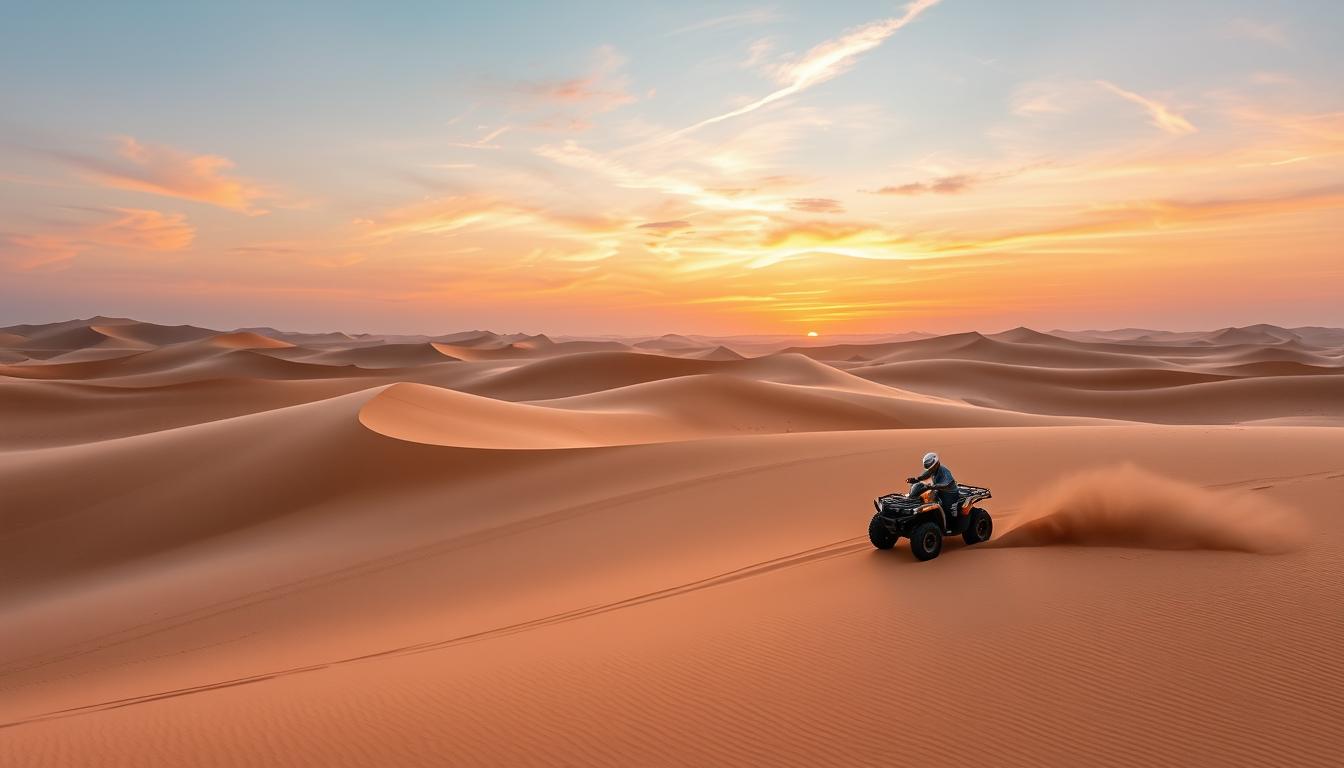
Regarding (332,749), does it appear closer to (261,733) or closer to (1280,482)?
(261,733)

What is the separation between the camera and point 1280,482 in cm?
992

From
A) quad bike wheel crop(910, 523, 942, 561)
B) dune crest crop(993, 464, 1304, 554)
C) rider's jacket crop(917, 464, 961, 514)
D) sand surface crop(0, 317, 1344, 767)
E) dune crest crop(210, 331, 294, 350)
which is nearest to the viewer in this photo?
sand surface crop(0, 317, 1344, 767)

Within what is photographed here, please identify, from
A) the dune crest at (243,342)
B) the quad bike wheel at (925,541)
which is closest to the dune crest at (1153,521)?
the quad bike wheel at (925,541)

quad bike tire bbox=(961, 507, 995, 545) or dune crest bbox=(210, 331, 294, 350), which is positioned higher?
dune crest bbox=(210, 331, 294, 350)

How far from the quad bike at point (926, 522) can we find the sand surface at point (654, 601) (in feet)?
0.68

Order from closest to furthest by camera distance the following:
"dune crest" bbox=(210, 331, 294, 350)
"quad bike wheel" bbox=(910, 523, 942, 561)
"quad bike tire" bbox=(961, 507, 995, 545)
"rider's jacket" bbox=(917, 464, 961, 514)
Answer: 1. "quad bike wheel" bbox=(910, 523, 942, 561)
2. "rider's jacket" bbox=(917, 464, 961, 514)
3. "quad bike tire" bbox=(961, 507, 995, 545)
4. "dune crest" bbox=(210, 331, 294, 350)

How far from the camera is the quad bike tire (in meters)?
7.79

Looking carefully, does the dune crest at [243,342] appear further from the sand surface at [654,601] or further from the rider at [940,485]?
the rider at [940,485]

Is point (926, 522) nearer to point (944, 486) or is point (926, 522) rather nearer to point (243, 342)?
point (944, 486)

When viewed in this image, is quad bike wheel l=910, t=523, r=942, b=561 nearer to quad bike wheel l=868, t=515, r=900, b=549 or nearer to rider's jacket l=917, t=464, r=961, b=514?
rider's jacket l=917, t=464, r=961, b=514

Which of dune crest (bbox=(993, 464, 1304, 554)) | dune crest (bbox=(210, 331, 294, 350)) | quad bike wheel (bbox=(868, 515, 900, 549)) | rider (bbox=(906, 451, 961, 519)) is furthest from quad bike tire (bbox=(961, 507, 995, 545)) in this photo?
dune crest (bbox=(210, 331, 294, 350))

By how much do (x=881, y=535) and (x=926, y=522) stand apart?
0.60m

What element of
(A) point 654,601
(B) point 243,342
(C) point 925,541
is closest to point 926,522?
(C) point 925,541

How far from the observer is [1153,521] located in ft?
23.8
